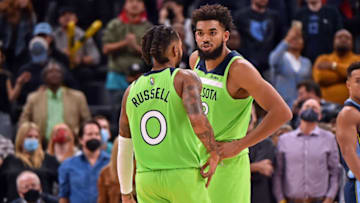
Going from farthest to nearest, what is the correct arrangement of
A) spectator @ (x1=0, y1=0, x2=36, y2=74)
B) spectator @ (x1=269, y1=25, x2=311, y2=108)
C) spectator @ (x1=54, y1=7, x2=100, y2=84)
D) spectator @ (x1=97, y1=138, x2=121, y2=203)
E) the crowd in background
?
spectator @ (x1=0, y1=0, x2=36, y2=74)
spectator @ (x1=54, y1=7, x2=100, y2=84)
spectator @ (x1=269, y1=25, x2=311, y2=108)
the crowd in background
spectator @ (x1=97, y1=138, x2=121, y2=203)

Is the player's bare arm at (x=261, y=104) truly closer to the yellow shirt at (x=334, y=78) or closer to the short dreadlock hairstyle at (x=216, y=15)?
the short dreadlock hairstyle at (x=216, y=15)

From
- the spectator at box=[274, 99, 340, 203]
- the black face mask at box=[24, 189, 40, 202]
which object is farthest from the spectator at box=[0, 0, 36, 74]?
the spectator at box=[274, 99, 340, 203]

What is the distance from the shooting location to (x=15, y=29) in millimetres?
13109

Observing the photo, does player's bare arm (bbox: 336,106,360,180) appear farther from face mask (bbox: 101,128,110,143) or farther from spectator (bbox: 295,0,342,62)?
spectator (bbox: 295,0,342,62)

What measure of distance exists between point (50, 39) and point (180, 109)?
7.69 meters

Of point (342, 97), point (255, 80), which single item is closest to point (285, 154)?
point (342, 97)

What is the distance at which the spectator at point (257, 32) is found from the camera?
12.0 meters

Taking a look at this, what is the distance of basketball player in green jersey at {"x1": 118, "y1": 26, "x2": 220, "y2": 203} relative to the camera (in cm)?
519

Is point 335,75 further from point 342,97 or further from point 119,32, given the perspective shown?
point 119,32

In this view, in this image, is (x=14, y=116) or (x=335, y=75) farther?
(x=14, y=116)

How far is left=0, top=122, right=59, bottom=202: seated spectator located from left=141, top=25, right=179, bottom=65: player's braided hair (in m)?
4.82

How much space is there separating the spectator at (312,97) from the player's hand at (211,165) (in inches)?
194

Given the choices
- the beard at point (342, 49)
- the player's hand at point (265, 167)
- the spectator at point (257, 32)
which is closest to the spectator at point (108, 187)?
the player's hand at point (265, 167)

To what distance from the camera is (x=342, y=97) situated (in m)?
11.4
